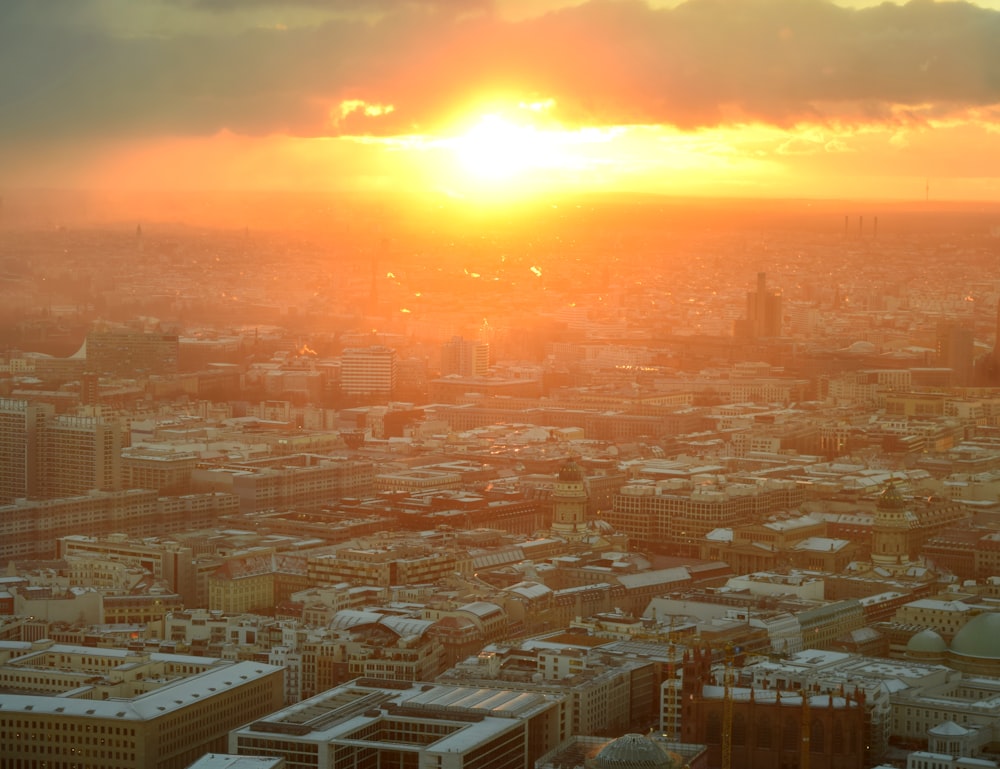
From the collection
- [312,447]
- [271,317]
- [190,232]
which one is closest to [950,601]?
[312,447]

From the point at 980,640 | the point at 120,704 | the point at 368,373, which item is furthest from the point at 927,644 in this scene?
the point at 368,373

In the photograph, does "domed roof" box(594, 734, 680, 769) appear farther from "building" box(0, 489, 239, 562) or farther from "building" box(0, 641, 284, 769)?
"building" box(0, 489, 239, 562)

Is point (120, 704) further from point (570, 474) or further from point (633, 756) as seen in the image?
point (570, 474)

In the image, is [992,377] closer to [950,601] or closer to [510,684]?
[950,601]

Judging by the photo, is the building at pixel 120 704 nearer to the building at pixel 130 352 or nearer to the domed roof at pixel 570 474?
the domed roof at pixel 570 474

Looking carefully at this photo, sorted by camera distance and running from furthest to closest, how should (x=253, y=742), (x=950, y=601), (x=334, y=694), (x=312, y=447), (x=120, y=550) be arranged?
1. (x=312, y=447)
2. (x=120, y=550)
3. (x=950, y=601)
4. (x=334, y=694)
5. (x=253, y=742)

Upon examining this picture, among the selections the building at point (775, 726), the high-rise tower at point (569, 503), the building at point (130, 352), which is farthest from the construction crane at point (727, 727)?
the building at point (130, 352)

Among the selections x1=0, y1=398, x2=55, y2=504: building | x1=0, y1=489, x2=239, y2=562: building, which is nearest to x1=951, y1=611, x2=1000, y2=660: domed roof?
x1=0, y1=489, x2=239, y2=562: building
